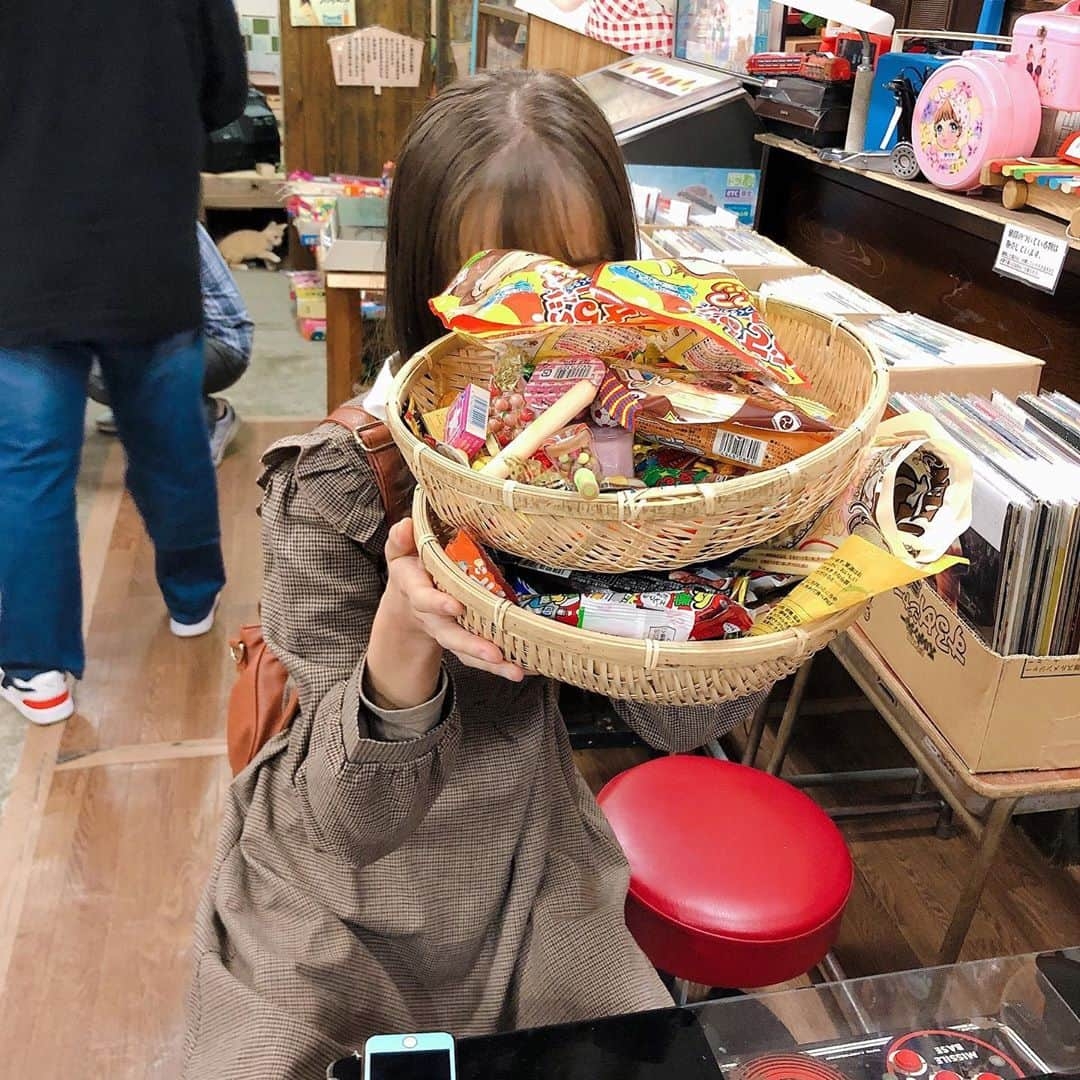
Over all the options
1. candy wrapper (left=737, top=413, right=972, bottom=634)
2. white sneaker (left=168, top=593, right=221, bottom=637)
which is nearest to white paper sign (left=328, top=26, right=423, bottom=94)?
white sneaker (left=168, top=593, right=221, bottom=637)

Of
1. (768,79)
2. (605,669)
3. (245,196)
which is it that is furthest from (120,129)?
(245,196)

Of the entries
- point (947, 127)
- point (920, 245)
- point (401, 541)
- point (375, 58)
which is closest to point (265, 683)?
point (401, 541)

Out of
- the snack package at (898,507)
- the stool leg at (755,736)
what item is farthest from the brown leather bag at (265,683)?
the stool leg at (755,736)

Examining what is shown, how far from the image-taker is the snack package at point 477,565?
0.63 metres

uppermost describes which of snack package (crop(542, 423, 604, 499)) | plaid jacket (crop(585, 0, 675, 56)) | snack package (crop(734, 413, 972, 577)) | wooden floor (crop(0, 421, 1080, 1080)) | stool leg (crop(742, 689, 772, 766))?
plaid jacket (crop(585, 0, 675, 56))

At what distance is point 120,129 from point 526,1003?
1.66 m

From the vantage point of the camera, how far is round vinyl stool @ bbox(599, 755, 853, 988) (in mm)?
1153

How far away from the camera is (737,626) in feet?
2.04

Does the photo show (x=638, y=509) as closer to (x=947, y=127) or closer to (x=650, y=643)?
(x=650, y=643)

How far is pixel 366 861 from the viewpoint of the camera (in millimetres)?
882

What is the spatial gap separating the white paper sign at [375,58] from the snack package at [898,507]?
455 cm

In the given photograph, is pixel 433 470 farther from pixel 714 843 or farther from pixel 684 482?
pixel 714 843

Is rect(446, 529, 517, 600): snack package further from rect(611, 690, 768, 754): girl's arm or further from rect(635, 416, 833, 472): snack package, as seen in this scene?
rect(611, 690, 768, 754): girl's arm

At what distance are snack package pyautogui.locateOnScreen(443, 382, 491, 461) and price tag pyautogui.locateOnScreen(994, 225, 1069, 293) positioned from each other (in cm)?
108
